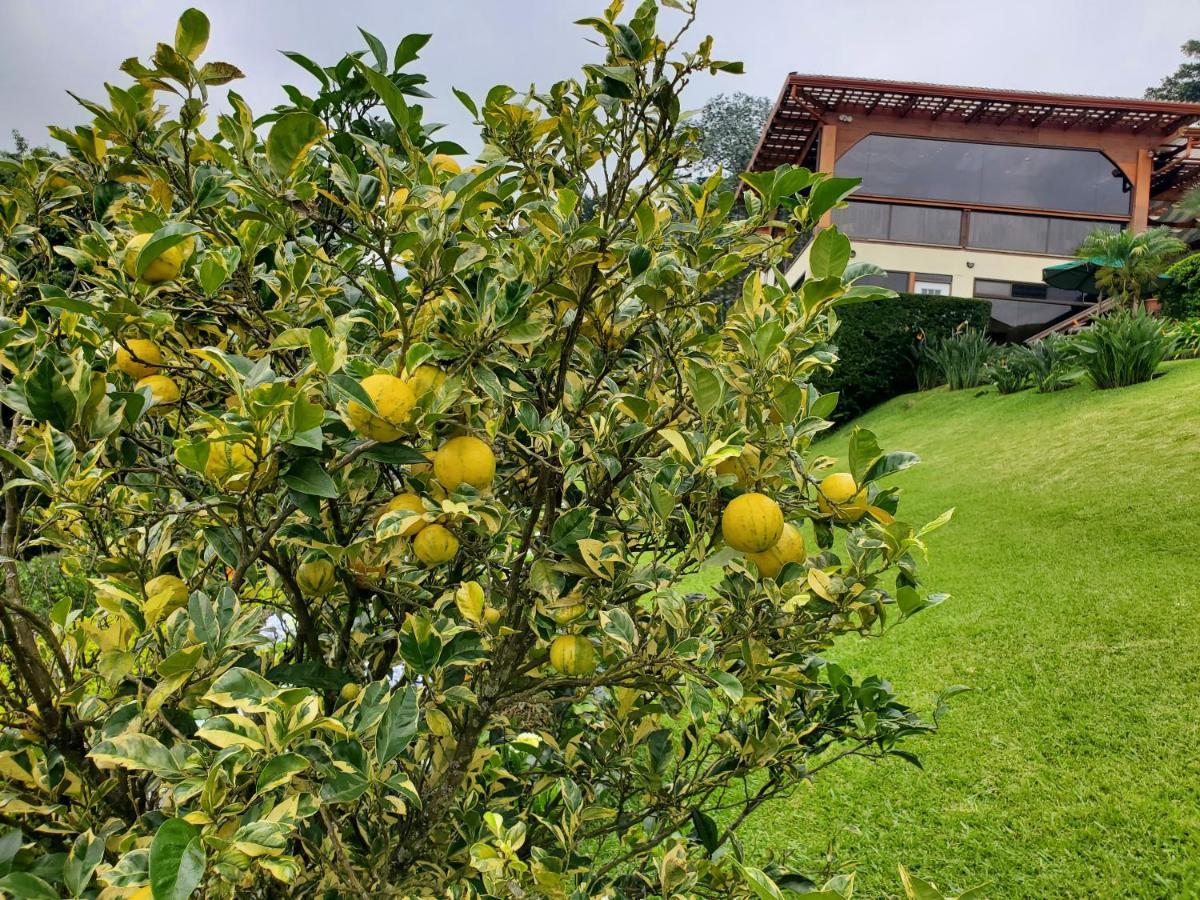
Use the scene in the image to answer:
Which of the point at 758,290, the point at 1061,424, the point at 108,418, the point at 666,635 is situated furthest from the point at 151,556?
the point at 1061,424

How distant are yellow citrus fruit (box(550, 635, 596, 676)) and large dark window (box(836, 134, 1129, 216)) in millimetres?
19547

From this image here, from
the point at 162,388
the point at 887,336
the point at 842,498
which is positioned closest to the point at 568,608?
the point at 842,498

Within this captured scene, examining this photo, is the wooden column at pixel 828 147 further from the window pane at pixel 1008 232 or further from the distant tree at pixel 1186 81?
the distant tree at pixel 1186 81

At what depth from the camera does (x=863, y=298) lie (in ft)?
3.94

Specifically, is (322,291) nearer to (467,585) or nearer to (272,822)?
(467,585)

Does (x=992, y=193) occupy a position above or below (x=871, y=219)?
above

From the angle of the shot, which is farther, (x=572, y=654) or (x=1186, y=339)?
(x=1186, y=339)

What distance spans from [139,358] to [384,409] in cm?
59

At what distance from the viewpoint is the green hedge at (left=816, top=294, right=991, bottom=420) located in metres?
13.5

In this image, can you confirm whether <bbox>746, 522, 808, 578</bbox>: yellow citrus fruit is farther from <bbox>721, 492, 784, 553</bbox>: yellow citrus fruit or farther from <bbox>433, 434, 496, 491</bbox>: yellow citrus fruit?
<bbox>433, 434, 496, 491</bbox>: yellow citrus fruit

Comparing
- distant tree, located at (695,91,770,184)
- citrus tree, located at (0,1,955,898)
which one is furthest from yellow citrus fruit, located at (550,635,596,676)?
distant tree, located at (695,91,770,184)

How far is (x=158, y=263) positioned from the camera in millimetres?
1095

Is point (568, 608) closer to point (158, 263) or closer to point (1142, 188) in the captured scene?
point (158, 263)

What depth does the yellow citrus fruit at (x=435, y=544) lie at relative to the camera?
3.62ft
